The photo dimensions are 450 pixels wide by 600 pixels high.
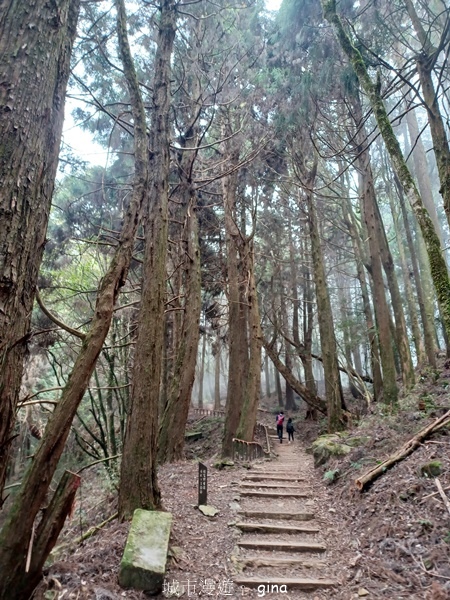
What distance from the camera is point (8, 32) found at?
2.01 m

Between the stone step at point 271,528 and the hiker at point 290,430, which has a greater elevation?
the hiker at point 290,430

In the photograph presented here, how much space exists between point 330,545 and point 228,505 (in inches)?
73.2

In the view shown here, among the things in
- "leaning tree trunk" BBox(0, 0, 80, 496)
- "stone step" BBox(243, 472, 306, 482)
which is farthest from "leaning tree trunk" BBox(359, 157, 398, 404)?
"leaning tree trunk" BBox(0, 0, 80, 496)

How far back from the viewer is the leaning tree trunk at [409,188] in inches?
184

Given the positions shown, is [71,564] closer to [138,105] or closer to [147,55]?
[138,105]

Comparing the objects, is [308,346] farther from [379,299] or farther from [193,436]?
[379,299]

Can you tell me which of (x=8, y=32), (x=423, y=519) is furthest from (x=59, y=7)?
(x=423, y=519)

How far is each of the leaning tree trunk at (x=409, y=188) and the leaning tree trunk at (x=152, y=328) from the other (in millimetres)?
3048

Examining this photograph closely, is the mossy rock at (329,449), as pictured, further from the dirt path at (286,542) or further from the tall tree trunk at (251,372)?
the tall tree trunk at (251,372)

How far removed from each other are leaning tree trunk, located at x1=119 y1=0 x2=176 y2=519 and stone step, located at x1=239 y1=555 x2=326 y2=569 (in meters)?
1.34

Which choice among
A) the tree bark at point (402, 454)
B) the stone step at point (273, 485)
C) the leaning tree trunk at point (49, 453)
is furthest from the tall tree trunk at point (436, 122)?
the stone step at point (273, 485)

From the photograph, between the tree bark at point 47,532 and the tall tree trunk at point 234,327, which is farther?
the tall tree trunk at point 234,327

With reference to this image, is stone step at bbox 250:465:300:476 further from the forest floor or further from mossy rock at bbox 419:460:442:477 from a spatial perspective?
mossy rock at bbox 419:460:442:477

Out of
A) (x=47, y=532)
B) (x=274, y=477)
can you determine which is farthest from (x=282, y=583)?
(x=274, y=477)
